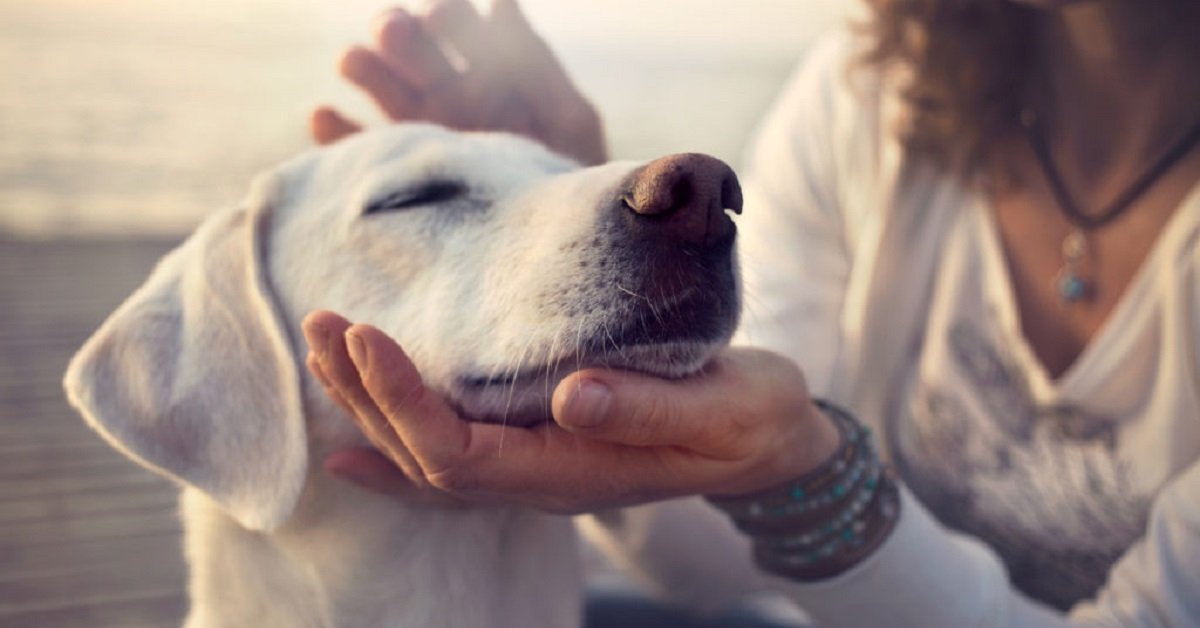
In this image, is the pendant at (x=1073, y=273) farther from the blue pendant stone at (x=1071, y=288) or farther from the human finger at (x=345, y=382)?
the human finger at (x=345, y=382)

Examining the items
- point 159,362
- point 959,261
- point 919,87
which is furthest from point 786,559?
point 919,87

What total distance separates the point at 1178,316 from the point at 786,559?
0.74 meters

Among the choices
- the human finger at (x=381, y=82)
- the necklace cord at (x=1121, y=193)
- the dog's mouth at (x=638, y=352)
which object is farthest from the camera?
the human finger at (x=381, y=82)

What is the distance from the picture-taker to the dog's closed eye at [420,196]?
1.26m

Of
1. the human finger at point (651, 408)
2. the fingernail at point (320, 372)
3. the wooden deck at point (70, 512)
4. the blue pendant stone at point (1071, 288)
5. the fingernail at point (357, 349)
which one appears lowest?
the wooden deck at point (70, 512)

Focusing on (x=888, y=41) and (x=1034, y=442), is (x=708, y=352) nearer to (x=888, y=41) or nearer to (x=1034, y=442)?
(x=1034, y=442)

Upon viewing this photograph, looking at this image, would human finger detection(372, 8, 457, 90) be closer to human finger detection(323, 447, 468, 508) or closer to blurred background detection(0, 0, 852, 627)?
blurred background detection(0, 0, 852, 627)

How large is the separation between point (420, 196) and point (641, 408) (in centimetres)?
46

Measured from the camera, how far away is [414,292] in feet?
3.96

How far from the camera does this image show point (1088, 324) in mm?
1702

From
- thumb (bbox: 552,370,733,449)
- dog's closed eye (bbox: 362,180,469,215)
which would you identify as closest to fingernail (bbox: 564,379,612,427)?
thumb (bbox: 552,370,733,449)

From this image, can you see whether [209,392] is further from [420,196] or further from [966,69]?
[966,69]

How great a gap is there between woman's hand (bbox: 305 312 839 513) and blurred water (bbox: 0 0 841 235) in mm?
927

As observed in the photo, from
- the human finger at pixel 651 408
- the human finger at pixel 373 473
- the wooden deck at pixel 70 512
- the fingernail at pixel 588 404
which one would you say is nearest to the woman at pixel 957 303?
the human finger at pixel 373 473
